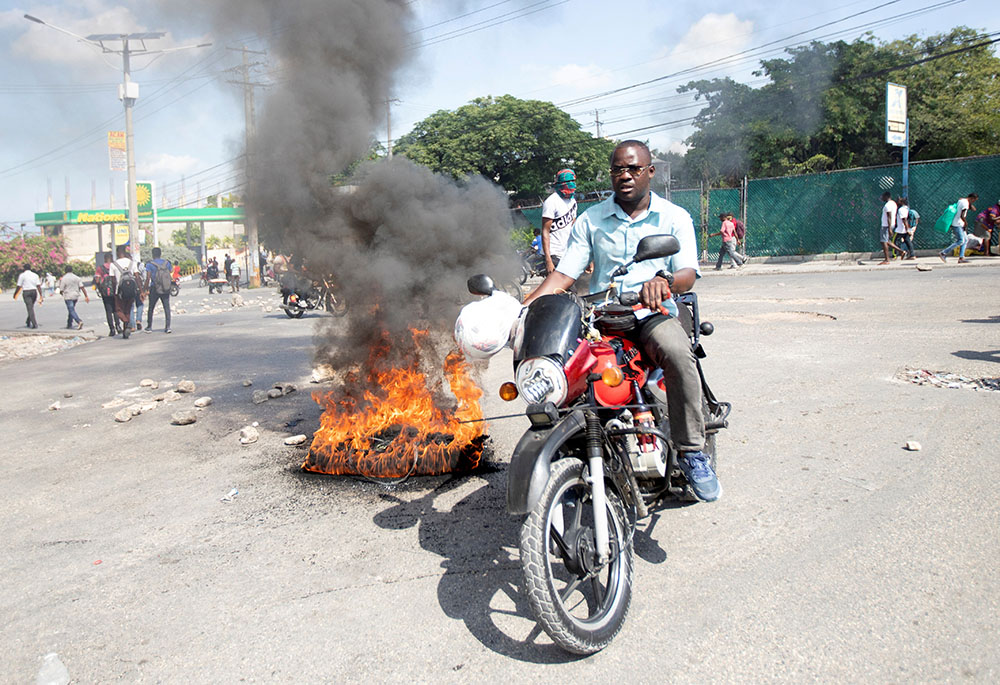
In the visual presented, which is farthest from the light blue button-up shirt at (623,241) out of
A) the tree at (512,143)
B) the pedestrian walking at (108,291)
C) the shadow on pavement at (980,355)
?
the tree at (512,143)

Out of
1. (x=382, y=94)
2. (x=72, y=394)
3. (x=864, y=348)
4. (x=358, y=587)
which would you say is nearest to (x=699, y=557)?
(x=358, y=587)

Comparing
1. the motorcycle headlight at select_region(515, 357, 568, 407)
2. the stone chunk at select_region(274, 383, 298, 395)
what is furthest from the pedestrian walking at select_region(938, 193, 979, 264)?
the motorcycle headlight at select_region(515, 357, 568, 407)

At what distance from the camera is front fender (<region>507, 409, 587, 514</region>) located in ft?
8.18

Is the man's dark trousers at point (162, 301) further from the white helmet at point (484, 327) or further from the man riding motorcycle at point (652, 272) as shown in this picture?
the white helmet at point (484, 327)

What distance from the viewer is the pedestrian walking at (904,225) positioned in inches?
697

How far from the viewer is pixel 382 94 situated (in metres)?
6.33

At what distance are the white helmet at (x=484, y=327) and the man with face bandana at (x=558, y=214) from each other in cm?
484

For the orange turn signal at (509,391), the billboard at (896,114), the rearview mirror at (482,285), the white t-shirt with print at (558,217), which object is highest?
the billboard at (896,114)

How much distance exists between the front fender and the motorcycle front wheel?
0.13ft

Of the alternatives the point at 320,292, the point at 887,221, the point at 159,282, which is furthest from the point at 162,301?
the point at 887,221

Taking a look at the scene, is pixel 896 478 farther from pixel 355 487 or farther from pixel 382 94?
pixel 382 94

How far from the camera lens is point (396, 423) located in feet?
16.0

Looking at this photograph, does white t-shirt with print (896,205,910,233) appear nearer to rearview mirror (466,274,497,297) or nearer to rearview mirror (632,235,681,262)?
rearview mirror (632,235,681,262)

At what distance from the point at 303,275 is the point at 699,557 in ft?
11.9
